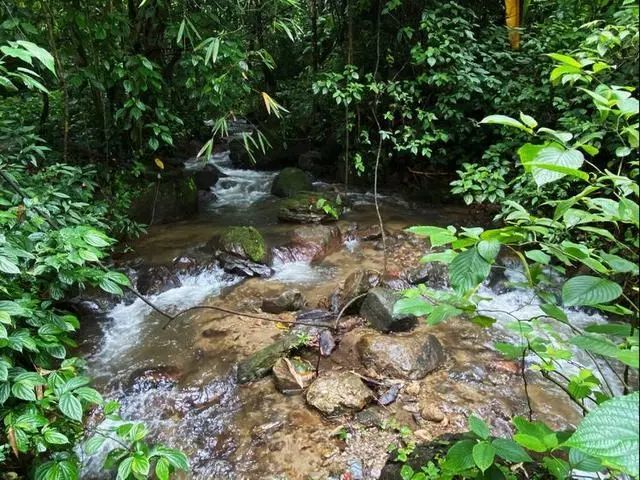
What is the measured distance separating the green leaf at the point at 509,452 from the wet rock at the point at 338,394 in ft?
6.55

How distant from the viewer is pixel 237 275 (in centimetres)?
568

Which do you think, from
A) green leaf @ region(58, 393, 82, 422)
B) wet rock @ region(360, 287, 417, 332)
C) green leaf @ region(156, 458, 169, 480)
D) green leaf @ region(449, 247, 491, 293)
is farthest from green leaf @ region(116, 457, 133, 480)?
wet rock @ region(360, 287, 417, 332)

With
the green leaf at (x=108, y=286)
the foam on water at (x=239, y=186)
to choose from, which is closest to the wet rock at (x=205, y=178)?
the foam on water at (x=239, y=186)

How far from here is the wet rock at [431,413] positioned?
3.18 meters

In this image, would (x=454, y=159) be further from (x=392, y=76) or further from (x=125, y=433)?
(x=125, y=433)

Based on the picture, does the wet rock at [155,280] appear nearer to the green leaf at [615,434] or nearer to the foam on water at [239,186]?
the foam on water at [239,186]

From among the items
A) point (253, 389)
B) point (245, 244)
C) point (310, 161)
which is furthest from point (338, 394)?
point (310, 161)

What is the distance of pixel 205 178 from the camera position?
9242 millimetres

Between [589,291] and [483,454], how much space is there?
2.14ft

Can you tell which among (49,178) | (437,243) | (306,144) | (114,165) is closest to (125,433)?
(437,243)

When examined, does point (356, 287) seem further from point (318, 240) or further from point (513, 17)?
point (513, 17)

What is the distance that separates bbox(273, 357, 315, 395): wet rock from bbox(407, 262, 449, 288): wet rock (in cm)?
216

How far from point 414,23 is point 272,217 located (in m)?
4.14

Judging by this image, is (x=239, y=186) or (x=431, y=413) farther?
(x=239, y=186)
